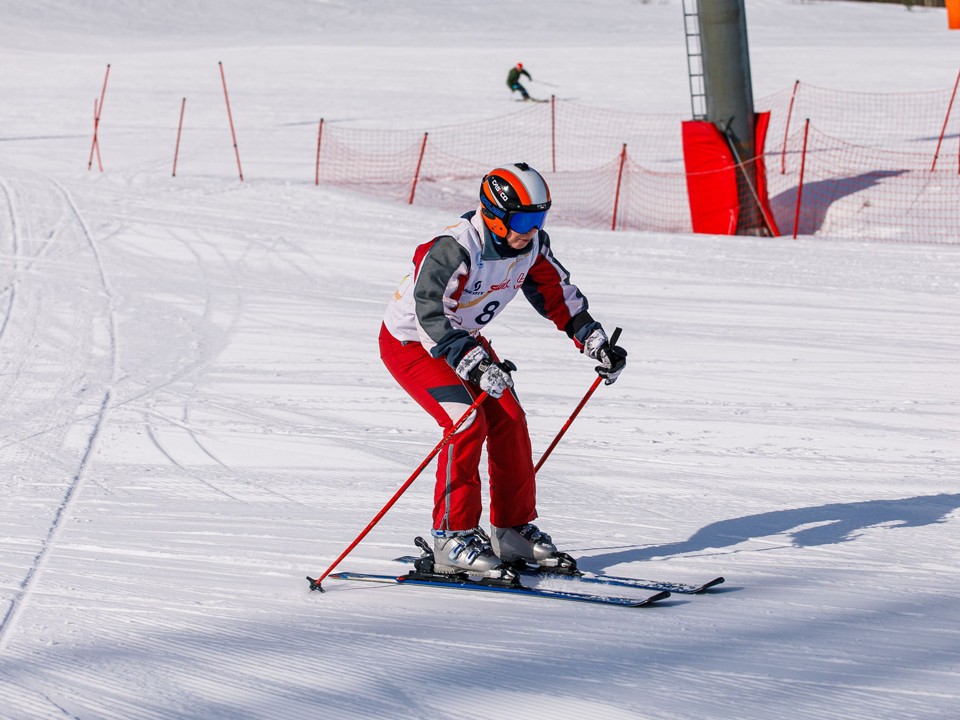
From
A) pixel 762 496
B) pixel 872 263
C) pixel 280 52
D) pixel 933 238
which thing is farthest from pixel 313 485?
pixel 280 52

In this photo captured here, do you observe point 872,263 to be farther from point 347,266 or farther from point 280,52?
point 280,52

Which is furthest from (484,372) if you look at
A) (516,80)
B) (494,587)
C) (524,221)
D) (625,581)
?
(516,80)

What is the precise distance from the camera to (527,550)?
496cm

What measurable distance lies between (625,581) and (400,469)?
2206 mm

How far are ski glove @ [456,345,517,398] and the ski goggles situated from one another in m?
0.50

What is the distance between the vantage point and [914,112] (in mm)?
23438

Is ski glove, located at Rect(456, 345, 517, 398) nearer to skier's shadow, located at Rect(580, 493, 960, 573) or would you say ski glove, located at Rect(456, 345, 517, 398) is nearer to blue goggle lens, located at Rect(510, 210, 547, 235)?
blue goggle lens, located at Rect(510, 210, 547, 235)

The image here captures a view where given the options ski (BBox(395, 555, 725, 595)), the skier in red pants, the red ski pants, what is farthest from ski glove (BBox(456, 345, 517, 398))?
ski (BBox(395, 555, 725, 595))

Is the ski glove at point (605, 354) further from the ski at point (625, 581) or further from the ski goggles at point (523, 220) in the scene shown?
the ski at point (625, 581)

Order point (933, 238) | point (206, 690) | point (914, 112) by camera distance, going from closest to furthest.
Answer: point (206, 690)
point (933, 238)
point (914, 112)

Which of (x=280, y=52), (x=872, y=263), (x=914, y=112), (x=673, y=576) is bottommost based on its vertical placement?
(x=673, y=576)

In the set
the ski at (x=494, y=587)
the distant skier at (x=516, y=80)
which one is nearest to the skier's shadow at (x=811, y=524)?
the ski at (x=494, y=587)

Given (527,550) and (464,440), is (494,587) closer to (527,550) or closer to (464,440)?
(527,550)

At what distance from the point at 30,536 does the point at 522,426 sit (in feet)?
7.86
